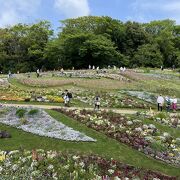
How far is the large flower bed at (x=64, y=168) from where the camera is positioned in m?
21.0

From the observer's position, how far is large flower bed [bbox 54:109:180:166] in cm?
2589

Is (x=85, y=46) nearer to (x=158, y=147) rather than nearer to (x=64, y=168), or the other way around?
(x=158, y=147)

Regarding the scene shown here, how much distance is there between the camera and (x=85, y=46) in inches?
3595

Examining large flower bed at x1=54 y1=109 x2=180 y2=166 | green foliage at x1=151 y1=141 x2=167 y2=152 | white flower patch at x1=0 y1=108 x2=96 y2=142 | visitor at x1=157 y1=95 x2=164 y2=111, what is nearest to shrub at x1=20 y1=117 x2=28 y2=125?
white flower patch at x1=0 y1=108 x2=96 y2=142

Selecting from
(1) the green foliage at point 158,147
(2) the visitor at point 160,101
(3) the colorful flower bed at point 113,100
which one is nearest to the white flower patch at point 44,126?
A: (1) the green foliage at point 158,147

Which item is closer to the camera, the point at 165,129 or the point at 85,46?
the point at 165,129

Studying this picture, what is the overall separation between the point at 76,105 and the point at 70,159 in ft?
63.5

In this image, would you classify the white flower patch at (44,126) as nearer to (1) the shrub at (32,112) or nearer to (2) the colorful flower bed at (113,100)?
(1) the shrub at (32,112)

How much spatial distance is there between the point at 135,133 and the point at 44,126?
6560 mm

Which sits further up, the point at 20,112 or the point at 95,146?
the point at 20,112

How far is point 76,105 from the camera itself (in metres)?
42.0

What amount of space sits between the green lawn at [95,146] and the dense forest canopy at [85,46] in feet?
204

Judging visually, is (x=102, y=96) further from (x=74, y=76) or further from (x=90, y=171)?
(x=90, y=171)

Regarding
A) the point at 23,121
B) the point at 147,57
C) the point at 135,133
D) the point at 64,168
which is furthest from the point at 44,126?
the point at 147,57
